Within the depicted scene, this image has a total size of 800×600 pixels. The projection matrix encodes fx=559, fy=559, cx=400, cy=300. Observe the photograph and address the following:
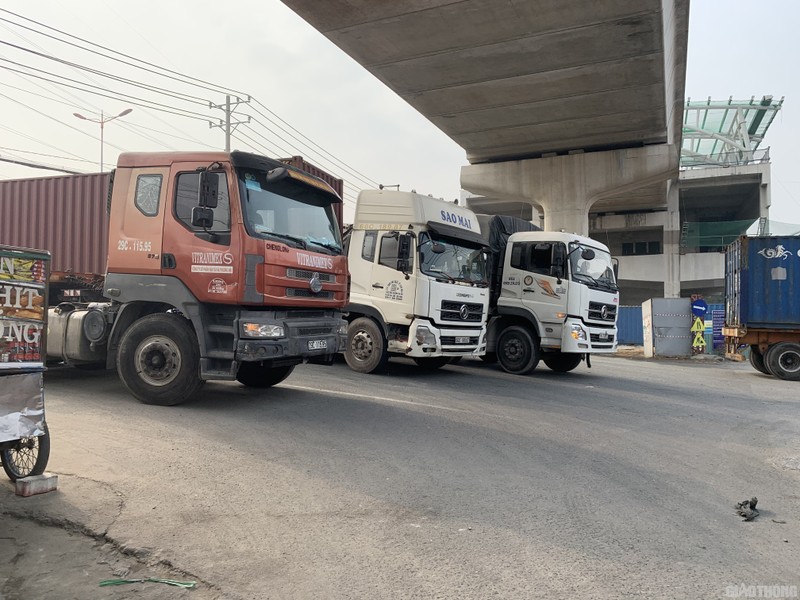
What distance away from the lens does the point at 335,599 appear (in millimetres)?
2822

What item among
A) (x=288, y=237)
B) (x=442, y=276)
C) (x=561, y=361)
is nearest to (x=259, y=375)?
(x=288, y=237)

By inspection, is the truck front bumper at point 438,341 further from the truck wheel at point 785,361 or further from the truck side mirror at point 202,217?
the truck wheel at point 785,361

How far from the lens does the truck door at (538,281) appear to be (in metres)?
11.3

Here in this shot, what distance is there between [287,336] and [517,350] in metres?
6.58

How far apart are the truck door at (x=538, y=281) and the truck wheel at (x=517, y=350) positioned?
0.57 meters

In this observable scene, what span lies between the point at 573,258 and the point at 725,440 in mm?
5462

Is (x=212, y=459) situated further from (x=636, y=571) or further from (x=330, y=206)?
(x=330, y=206)

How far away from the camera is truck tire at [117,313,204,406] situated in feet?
22.0

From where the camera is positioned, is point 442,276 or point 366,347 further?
point 366,347

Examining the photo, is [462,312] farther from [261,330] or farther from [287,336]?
[261,330]

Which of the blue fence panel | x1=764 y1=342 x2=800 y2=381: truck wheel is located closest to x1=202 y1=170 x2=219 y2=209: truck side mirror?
x1=764 y1=342 x2=800 y2=381: truck wheel

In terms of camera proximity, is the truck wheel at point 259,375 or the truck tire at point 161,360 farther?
the truck wheel at point 259,375

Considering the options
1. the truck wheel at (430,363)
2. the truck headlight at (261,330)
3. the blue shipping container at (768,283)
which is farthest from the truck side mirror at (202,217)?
the blue shipping container at (768,283)

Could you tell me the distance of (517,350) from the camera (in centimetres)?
1202
